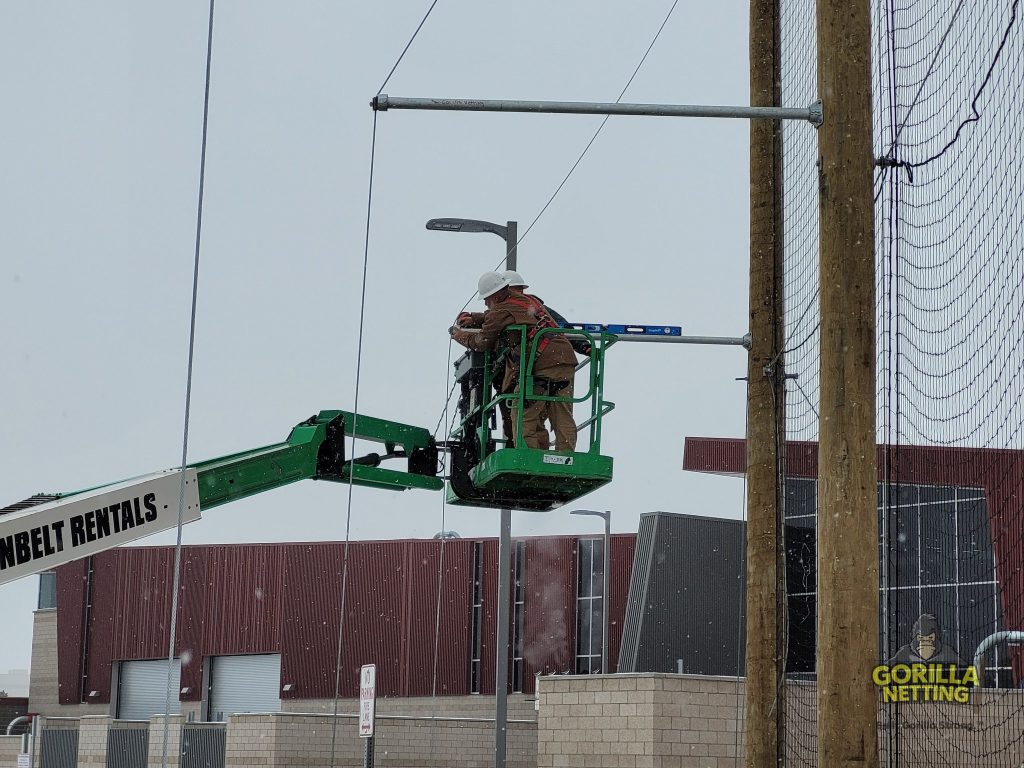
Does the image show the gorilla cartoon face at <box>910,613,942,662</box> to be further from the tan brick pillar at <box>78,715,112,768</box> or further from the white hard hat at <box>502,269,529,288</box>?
the tan brick pillar at <box>78,715,112,768</box>

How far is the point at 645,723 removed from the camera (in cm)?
2136

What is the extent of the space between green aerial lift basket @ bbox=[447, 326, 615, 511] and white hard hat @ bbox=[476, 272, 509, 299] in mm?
384

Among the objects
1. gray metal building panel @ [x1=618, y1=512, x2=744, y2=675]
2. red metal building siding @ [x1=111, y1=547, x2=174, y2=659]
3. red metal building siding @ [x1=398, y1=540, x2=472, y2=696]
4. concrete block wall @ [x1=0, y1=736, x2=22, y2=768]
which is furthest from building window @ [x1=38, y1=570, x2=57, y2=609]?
gray metal building panel @ [x1=618, y1=512, x2=744, y2=675]

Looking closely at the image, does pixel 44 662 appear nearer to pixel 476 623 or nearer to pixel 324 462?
pixel 476 623

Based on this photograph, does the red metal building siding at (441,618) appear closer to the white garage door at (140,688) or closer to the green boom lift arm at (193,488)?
the white garage door at (140,688)

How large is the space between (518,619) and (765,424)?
30.9 meters

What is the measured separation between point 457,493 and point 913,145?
4.85 m

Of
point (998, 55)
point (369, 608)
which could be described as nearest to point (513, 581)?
point (369, 608)

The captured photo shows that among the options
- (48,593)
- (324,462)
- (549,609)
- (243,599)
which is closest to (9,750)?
(243,599)

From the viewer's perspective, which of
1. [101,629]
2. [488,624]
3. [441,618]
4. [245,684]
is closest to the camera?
[488,624]

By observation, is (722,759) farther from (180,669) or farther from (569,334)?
(180,669)

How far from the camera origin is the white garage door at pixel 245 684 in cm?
4678

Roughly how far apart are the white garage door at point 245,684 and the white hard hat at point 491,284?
36.1 m

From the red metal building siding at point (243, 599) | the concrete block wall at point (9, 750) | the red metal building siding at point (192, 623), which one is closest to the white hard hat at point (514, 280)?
the concrete block wall at point (9, 750)
